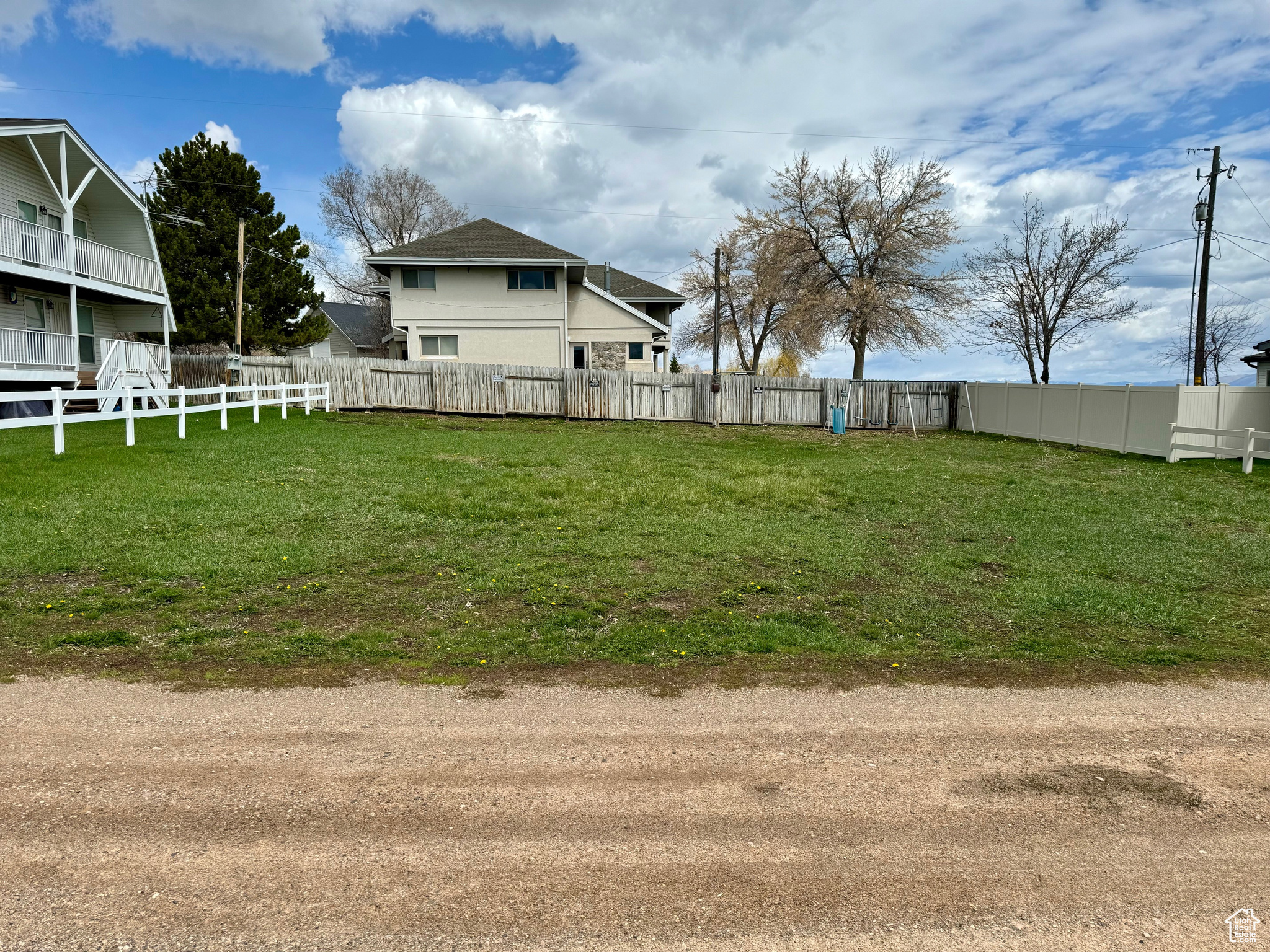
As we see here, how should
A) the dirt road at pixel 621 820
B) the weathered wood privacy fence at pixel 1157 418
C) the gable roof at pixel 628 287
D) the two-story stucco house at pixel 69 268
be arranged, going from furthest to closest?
the gable roof at pixel 628 287, the two-story stucco house at pixel 69 268, the weathered wood privacy fence at pixel 1157 418, the dirt road at pixel 621 820

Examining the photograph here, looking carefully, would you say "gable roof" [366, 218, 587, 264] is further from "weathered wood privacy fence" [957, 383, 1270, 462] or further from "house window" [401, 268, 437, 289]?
"weathered wood privacy fence" [957, 383, 1270, 462]

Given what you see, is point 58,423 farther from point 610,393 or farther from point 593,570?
point 610,393

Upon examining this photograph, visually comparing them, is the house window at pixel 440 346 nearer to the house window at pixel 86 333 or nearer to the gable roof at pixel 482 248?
the gable roof at pixel 482 248

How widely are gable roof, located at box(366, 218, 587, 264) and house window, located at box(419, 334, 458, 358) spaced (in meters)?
3.10

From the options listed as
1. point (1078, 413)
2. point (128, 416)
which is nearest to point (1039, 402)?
point (1078, 413)

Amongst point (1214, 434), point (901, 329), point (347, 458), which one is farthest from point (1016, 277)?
point (347, 458)

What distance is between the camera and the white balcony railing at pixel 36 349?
2055 cm

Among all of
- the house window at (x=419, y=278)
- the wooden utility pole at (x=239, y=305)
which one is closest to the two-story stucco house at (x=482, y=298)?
the house window at (x=419, y=278)

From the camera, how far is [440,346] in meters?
32.2

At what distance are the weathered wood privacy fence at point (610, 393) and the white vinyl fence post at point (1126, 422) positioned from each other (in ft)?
24.7

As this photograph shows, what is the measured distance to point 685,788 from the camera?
3764 millimetres

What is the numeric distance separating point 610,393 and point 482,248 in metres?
9.02

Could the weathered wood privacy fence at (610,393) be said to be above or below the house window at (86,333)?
below

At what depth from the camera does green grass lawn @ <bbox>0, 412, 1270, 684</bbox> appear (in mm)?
5672
